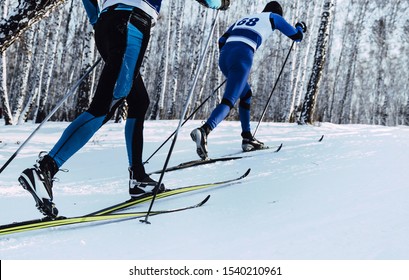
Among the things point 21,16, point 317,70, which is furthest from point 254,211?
point 317,70

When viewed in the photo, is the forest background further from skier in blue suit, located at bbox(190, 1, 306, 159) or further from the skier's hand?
the skier's hand

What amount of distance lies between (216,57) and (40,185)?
1741 centimetres

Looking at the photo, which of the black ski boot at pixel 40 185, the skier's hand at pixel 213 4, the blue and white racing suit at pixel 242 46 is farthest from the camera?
the blue and white racing suit at pixel 242 46

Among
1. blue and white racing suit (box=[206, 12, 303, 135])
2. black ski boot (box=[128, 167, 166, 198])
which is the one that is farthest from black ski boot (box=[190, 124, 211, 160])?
black ski boot (box=[128, 167, 166, 198])

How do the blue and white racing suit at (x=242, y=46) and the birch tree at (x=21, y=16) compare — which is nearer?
the birch tree at (x=21, y=16)

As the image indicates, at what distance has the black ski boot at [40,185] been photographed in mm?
2049

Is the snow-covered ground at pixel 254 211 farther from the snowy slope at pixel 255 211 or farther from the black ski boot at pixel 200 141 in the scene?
the black ski boot at pixel 200 141

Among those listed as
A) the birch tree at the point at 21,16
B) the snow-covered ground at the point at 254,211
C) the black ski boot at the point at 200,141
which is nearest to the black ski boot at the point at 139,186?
the snow-covered ground at the point at 254,211

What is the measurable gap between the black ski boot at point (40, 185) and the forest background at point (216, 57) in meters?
2.57

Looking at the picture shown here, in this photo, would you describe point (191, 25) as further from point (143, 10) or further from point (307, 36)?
point (143, 10)

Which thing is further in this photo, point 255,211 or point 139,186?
point 139,186

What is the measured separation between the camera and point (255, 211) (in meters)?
2.23

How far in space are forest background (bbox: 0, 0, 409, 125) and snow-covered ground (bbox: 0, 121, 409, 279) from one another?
184 cm

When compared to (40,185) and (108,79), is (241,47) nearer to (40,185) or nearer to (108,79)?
(108,79)
